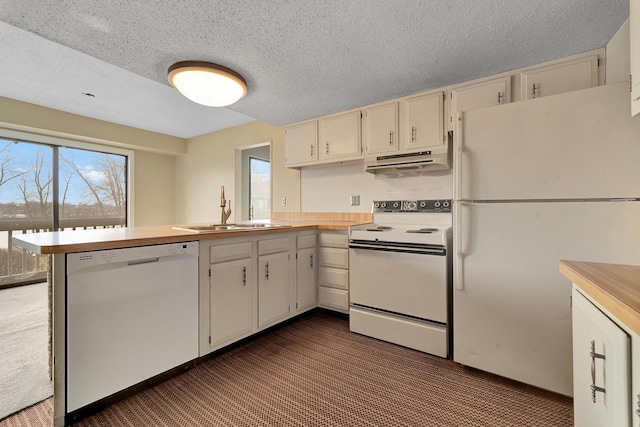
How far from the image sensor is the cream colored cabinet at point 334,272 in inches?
105

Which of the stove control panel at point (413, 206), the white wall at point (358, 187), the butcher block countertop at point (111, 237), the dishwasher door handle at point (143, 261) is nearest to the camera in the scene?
the butcher block countertop at point (111, 237)

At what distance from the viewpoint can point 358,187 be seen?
321 cm

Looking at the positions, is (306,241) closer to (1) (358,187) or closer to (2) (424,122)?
(1) (358,187)

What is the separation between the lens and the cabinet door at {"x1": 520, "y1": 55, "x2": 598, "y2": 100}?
191cm

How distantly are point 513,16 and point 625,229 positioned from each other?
1.35m

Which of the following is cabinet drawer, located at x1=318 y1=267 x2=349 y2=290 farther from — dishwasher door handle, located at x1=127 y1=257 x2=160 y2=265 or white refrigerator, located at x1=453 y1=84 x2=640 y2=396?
dishwasher door handle, located at x1=127 y1=257 x2=160 y2=265

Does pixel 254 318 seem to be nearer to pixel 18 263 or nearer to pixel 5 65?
pixel 5 65

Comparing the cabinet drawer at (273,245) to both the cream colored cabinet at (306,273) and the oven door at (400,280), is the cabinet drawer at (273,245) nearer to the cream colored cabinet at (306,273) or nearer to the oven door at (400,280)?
the cream colored cabinet at (306,273)

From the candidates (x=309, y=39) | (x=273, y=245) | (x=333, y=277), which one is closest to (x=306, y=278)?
(x=333, y=277)

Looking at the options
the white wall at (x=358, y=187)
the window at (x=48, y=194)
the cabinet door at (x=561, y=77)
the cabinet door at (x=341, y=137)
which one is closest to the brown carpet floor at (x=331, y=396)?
the white wall at (x=358, y=187)

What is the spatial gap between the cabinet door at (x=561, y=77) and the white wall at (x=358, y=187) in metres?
0.87

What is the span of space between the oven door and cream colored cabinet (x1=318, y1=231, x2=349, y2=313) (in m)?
0.25

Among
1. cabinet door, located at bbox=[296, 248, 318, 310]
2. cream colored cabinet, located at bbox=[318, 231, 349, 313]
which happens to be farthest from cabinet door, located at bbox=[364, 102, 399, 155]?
cabinet door, located at bbox=[296, 248, 318, 310]

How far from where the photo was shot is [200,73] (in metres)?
2.11
